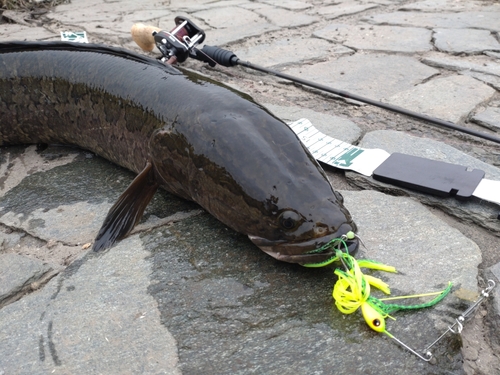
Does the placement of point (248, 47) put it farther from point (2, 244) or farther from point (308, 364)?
point (308, 364)

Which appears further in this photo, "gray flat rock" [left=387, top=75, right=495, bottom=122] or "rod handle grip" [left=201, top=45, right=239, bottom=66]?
"rod handle grip" [left=201, top=45, right=239, bottom=66]

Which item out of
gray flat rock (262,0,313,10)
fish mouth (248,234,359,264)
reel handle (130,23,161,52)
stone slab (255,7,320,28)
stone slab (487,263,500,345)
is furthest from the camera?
gray flat rock (262,0,313,10)

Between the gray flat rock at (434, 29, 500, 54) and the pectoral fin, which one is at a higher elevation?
the gray flat rock at (434, 29, 500, 54)

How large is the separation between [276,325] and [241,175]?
65 centimetres

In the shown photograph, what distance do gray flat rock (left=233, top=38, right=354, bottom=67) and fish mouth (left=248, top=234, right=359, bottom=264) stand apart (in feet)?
9.68

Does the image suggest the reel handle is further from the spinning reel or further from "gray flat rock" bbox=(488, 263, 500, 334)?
"gray flat rock" bbox=(488, 263, 500, 334)

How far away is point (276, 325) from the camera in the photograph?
1849mm

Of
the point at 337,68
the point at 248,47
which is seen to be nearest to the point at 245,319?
the point at 337,68

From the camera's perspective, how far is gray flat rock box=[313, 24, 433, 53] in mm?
5016

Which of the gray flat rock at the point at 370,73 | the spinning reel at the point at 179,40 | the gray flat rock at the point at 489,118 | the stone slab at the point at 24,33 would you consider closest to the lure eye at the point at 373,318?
the gray flat rock at the point at 489,118

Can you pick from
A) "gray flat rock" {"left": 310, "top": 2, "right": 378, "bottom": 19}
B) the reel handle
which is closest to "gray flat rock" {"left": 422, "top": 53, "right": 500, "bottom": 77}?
"gray flat rock" {"left": 310, "top": 2, "right": 378, "bottom": 19}

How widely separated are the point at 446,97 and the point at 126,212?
8.64 ft

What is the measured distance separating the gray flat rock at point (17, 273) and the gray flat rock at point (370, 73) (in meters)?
2.74

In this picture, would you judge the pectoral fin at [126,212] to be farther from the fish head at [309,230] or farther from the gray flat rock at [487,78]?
the gray flat rock at [487,78]
